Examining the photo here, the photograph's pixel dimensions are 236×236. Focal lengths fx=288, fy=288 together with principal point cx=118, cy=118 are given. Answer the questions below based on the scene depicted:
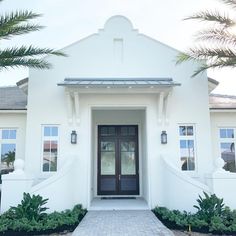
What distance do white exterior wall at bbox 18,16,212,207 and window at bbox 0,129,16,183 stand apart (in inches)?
87.3

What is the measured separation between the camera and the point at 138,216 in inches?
391

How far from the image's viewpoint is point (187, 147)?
11.9m

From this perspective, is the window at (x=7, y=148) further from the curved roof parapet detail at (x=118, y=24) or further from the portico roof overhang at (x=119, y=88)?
the curved roof parapet detail at (x=118, y=24)

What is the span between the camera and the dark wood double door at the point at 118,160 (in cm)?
1402

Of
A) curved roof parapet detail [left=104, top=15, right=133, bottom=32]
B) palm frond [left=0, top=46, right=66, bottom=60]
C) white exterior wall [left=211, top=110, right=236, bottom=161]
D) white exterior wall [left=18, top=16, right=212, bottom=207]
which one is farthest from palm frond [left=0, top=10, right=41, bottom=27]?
white exterior wall [left=211, top=110, right=236, bottom=161]

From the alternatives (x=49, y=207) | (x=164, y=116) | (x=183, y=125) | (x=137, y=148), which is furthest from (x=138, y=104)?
(x=49, y=207)

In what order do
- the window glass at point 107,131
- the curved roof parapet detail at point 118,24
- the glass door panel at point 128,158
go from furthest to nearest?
the window glass at point 107,131
the glass door panel at point 128,158
the curved roof parapet detail at point 118,24

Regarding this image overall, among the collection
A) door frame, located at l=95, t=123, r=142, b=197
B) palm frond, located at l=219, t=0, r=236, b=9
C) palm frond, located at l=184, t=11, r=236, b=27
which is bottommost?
door frame, located at l=95, t=123, r=142, b=197

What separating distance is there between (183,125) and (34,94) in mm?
6316

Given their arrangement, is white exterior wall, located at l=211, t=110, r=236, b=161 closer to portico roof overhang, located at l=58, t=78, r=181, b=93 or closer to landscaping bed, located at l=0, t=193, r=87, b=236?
portico roof overhang, located at l=58, t=78, r=181, b=93

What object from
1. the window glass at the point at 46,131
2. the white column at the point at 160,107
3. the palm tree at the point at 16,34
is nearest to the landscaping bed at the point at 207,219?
the white column at the point at 160,107

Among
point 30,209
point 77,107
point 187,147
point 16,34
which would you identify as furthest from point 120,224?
point 16,34

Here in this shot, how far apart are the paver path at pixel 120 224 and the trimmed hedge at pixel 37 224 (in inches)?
14.6

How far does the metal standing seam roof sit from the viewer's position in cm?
1064
